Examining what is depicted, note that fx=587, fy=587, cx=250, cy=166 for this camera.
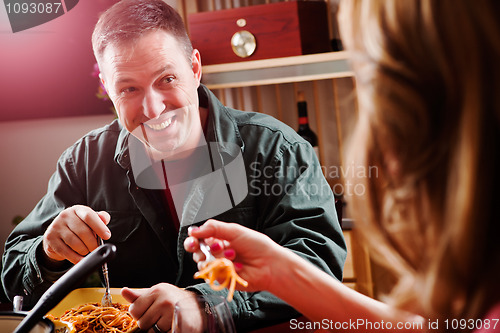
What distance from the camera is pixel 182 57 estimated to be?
1636 mm

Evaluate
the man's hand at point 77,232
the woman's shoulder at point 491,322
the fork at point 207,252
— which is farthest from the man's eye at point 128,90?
the woman's shoulder at point 491,322

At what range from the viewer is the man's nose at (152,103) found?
1590mm

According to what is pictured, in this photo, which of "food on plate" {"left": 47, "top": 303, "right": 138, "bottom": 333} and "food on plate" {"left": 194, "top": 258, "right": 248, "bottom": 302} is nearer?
"food on plate" {"left": 194, "top": 258, "right": 248, "bottom": 302}

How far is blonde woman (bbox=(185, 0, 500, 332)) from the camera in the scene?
56 centimetres

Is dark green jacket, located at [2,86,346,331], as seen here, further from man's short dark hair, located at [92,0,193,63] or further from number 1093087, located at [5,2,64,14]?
number 1093087, located at [5,2,64,14]

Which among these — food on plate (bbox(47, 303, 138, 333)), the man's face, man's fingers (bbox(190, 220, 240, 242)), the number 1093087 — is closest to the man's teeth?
the man's face

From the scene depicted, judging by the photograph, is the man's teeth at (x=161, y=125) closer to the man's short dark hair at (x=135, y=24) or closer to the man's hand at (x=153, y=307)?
the man's short dark hair at (x=135, y=24)

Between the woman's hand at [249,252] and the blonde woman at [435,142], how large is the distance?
1.01 feet

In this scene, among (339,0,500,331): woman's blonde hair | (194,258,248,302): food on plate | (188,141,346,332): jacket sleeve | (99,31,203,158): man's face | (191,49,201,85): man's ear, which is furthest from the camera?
(191,49,201,85): man's ear

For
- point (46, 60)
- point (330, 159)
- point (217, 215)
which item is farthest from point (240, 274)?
point (46, 60)

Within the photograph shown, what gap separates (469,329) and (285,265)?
40cm

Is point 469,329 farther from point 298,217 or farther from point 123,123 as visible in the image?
point 123,123

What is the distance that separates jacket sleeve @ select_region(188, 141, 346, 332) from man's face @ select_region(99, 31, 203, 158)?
0.24 metres

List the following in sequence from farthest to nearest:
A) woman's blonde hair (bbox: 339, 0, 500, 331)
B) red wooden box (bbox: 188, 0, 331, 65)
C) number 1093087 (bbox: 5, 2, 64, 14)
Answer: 1. number 1093087 (bbox: 5, 2, 64, 14)
2. red wooden box (bbox: 188, 0, 331, 65)
3. woman's blonde hair (bbox: 339, 0, 500, 331)
